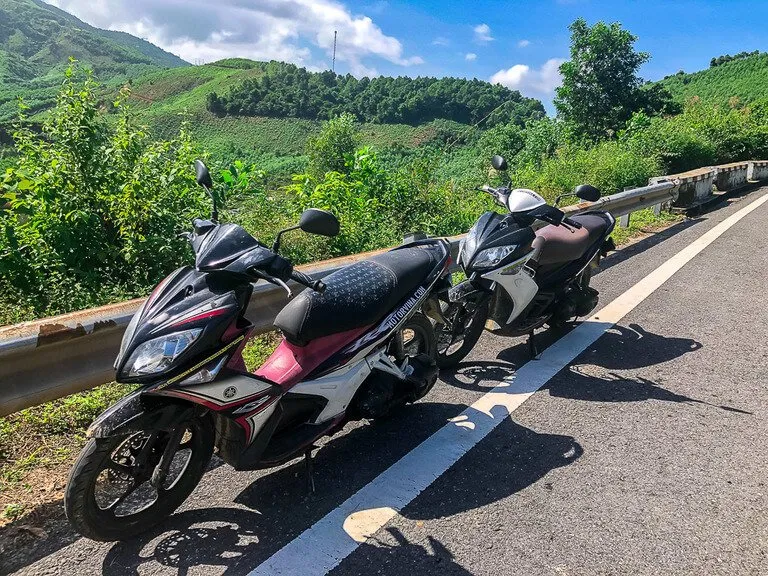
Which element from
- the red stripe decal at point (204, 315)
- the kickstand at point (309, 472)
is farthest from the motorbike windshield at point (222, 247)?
the kickstand at point (309, 472)

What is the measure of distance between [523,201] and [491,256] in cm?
51

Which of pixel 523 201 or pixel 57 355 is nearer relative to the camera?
pixel 57 355

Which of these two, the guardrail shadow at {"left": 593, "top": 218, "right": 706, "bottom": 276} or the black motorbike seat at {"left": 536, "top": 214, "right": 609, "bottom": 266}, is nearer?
the black motorbike seat at {"left": 536, "top": 214, "right": 609, "bottom": 266}

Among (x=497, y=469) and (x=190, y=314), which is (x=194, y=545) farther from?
(x=497, y=469)

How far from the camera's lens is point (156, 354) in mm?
2318

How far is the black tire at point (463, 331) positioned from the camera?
4.32 meters

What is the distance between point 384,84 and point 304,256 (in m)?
123

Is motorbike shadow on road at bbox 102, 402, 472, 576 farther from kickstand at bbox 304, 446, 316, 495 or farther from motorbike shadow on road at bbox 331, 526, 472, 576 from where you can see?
motorbike shadow on road at bbox 331, 526, 472, 576

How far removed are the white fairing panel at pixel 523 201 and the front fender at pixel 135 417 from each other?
114 inches

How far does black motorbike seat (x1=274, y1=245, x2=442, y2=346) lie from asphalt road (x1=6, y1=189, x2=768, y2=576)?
2.45 ft

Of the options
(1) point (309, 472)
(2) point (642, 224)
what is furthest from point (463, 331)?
(2) point (642, 224)

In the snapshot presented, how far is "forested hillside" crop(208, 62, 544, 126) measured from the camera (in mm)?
105938

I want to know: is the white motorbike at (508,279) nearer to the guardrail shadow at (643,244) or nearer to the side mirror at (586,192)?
the side mirror at (586,192)

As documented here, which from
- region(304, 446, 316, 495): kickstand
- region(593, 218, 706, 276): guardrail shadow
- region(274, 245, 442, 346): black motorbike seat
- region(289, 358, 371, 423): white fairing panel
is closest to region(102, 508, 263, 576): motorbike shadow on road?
region(304, 446, 316, 495): kickstand
